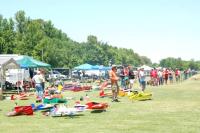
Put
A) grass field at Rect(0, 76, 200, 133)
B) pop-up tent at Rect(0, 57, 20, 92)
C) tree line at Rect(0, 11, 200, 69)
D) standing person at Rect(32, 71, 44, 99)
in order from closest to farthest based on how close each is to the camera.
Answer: grass field at Rect(0, 76, 200, 133), standing person at Rect(32, 71, 44, 99), pop-up tent at Rect(0, 57, 20, 92), tree line at Rect(0, 11, 200, 69)

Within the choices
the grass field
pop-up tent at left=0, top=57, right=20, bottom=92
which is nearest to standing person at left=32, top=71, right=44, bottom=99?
the grass field

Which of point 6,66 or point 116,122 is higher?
point 6,66

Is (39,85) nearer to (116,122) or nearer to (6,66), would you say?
(6,66)

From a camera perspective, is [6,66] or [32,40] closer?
[6,66]

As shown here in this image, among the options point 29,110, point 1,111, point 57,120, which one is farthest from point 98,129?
point 1,111

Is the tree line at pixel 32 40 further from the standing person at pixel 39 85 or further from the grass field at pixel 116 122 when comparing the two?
the grass field at pixel 116 122

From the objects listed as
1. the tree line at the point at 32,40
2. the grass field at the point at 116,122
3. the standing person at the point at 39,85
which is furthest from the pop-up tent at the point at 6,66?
the tree line at the point at 32,40

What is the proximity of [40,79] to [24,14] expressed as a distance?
6838 cm

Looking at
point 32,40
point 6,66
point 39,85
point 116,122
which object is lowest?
point 116,122

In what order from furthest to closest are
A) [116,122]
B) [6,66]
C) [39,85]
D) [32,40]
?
1. [32,40]
2. [6,66]
3. [39,85]
4. [116,122]

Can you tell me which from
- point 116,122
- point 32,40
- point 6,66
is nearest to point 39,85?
point 6,66

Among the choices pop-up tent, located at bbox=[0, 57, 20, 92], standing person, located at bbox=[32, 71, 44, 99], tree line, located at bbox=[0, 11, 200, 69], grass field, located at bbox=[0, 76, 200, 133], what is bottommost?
grass field, located at bbox=[0, 76, 200, 133]

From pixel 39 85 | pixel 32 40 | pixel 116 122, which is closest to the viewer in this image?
pixel 116 122

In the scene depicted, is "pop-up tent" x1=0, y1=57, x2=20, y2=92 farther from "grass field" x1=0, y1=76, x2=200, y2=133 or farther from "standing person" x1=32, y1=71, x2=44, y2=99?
"grass field" x1=0, y1=76, x2=200, y2=133
